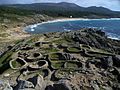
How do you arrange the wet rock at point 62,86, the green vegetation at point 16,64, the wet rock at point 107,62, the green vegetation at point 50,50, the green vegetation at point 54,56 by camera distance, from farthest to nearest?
the green vegetation at point 50,50, the green vegetation at point 54,56, the green vegetation at point 16,64, the wet rock at point 107,62, the wet rock at point 62,86

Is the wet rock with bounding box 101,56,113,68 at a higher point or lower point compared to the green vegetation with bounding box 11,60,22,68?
higher

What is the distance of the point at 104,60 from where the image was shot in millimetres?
46406

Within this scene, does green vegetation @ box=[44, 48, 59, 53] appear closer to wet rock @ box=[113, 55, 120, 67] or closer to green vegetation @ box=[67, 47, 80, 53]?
green vegetation @ box=[67, 47, 80, 53]

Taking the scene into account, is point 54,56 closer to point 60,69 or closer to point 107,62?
point 60,69

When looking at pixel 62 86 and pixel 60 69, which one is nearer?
pixel 62 86

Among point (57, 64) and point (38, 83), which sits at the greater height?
point (38, 83)

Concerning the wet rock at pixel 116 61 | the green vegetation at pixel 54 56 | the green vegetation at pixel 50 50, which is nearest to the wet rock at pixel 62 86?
the wet rock at pixel 116 61

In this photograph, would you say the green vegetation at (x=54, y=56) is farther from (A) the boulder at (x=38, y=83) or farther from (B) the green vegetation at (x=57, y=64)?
(A) the boulder at (x=38, y=83)

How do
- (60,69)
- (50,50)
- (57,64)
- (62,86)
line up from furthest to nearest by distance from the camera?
1. (50,50)
2. (57,64)
3. (60,69)
4. (62,86)

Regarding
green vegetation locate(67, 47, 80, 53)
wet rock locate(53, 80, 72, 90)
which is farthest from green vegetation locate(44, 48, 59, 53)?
wet rock locate(53, 80, 72, 90)

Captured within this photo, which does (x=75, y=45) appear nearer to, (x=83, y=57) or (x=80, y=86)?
(x=83, y=57)

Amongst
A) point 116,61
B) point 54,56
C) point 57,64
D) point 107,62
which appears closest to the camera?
Answer: point 107,62

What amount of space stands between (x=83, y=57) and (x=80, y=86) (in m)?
17.0

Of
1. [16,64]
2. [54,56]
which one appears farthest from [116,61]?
[16,64]
